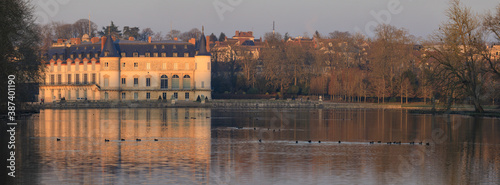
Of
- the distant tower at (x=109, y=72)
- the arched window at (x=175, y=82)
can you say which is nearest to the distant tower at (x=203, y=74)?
the arched window at (x=175, y=82)

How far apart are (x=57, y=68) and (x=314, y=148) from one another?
84.6 metres

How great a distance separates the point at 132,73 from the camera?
10356 cm

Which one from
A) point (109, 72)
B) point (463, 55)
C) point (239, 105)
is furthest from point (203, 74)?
point (463, 55)

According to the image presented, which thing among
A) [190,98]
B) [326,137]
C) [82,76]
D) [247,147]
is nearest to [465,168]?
[247,147]

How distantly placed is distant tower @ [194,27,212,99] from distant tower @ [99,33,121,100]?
1364 cm

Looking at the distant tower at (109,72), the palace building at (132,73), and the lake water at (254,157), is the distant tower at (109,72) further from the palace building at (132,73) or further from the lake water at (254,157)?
the lake water at (254,157)

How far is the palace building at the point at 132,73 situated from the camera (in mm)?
102125

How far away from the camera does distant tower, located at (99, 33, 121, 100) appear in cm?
10206

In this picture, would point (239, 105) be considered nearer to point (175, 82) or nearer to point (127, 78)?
point (175, 82)

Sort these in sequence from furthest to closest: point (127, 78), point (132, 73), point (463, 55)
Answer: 1. point (132, 73)
2. point (127, 78)
3. point (463, 55)

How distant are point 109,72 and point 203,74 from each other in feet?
52.7

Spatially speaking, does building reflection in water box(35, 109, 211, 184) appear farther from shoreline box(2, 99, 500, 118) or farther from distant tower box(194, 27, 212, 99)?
distant tower box(194, 27, 212, 99)

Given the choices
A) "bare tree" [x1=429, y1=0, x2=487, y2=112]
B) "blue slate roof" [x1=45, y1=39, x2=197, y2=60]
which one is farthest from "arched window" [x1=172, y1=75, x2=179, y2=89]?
"bare tree" [x1=429, y1=0, x2=487, y2=112]

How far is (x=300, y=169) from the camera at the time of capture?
22.2 metres
